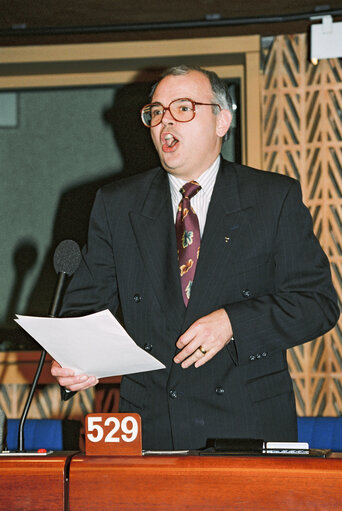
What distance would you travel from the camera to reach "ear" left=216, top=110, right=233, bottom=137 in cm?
210

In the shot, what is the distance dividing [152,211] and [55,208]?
8.46 ft

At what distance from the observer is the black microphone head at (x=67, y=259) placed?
5.52 feet

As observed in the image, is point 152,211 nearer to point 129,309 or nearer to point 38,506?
point 129,309

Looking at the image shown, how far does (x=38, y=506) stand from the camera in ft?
4.18

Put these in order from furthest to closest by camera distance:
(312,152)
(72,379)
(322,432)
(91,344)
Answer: (312,152), (322,432), (72,379), (91,344)

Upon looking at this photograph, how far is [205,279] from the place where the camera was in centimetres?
182

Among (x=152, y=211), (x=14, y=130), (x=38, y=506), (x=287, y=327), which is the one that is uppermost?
(x=14, y=130)

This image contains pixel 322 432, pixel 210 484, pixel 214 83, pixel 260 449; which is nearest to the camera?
pixel 210 484

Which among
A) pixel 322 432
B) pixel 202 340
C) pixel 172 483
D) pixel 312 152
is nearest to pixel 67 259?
pixel 202 340

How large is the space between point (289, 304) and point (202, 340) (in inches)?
11.9

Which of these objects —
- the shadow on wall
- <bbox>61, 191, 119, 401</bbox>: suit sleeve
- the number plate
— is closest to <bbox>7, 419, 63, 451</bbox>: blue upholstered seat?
<bbox>61, 191, 119, 401</bbox>: suit sleeve

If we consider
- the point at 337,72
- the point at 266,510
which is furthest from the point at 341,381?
the point at 266,510

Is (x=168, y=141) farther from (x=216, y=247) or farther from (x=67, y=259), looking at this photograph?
(x=67, y=259)

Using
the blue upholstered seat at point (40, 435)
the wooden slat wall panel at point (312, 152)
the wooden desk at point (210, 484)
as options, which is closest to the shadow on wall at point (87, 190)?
the wooden slat wall panel at point (312, 152)
